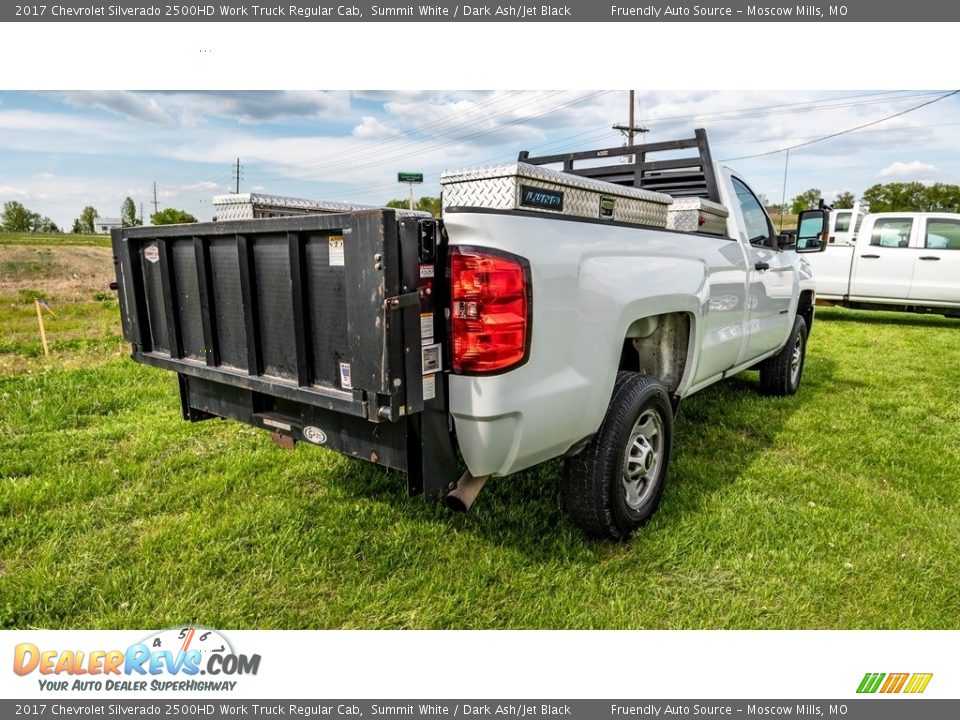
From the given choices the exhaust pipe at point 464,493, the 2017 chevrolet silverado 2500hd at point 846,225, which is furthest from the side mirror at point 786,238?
the 2017 chevrolet silverado 2500hd at point 846,225

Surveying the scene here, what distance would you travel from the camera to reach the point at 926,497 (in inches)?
143

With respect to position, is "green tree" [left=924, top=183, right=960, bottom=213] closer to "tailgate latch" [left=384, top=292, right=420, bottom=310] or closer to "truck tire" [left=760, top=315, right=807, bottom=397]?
"truck tire" [left=760, top=315, right=807, bottom=397]

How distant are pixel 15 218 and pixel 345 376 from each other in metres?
87.2

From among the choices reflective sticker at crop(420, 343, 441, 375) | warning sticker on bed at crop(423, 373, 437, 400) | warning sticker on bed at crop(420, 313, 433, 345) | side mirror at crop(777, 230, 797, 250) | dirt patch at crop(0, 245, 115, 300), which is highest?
side mirror at crop(777, 230, 797, 250)

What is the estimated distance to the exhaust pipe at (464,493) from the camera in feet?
8.04

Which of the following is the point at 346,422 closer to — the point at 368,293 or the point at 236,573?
the point at 368,293

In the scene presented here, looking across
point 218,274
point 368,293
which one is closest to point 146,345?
point 218,274

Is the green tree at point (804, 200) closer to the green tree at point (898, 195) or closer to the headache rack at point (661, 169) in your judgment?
the green tree at point (898, 195)

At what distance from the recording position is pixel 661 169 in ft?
15.5

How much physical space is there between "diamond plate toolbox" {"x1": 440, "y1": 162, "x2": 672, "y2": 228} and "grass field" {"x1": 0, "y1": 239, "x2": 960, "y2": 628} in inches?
64.6

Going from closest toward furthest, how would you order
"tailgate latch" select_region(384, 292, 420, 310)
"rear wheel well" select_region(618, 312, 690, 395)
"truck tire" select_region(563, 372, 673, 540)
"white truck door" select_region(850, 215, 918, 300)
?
"tailgate latch" select_region(384, 292, 420, 310)
"truck tire" select_region(563, 372, 673, 540)
"rear wheel well" select_region(618, 312, 690, 395)
"white truck door" select_region(850, 215, 918, 300)

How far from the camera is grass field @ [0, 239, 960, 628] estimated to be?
2.57 meters

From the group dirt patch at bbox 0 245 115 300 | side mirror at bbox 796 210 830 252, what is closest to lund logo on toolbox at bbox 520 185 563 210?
side mirror at bbox 796 210 830 252

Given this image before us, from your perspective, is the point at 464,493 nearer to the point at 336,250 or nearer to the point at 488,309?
the point at 488,309
